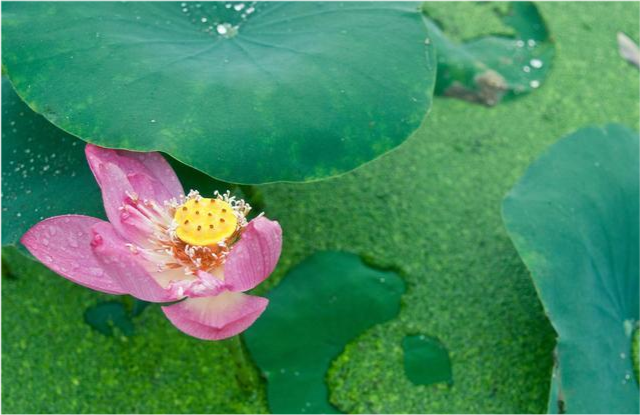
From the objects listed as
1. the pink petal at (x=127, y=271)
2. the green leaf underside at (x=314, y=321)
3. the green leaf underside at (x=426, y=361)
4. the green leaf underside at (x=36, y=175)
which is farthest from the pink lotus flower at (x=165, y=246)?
the green leaf underside at (x=426, y=361)

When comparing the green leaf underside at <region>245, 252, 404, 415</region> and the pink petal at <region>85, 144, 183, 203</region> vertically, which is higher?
the pink petal at <region>85, 144, 183, 203</region>

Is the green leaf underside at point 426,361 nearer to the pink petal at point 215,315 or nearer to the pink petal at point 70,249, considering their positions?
the pink petal at point 215,315

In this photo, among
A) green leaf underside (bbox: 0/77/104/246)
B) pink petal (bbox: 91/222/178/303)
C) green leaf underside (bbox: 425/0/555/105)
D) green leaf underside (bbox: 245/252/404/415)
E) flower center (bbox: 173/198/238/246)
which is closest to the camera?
pink petal (bbox: 91/222/178/303)

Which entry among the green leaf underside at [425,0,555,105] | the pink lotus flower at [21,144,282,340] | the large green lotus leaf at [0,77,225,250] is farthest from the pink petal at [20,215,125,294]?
the green leaf underside at [425,0,555,105]

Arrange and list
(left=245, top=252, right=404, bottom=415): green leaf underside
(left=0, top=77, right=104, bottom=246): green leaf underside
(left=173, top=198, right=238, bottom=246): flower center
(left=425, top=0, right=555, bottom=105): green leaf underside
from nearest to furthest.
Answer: (left=173, top=198, right=238, bottom=246): flower center < (left=0, top=77, right=104, bottom=246): green leaf underside < (left=245, top=252, right=404, bottom=415): green leaf underside < (left=425, top=0, right=555, bottom=105): green leaf underside

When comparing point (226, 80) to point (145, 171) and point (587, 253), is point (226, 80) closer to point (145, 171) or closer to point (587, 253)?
Result: point (145, 171)

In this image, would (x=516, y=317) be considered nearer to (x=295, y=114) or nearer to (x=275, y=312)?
(x=275, y=312)

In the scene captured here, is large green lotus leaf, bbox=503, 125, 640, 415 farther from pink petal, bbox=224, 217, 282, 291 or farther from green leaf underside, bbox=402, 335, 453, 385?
pink petal, bbox=224, 217, 282, 291

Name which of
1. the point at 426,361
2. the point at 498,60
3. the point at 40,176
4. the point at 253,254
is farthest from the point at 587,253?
the point at 40,176
